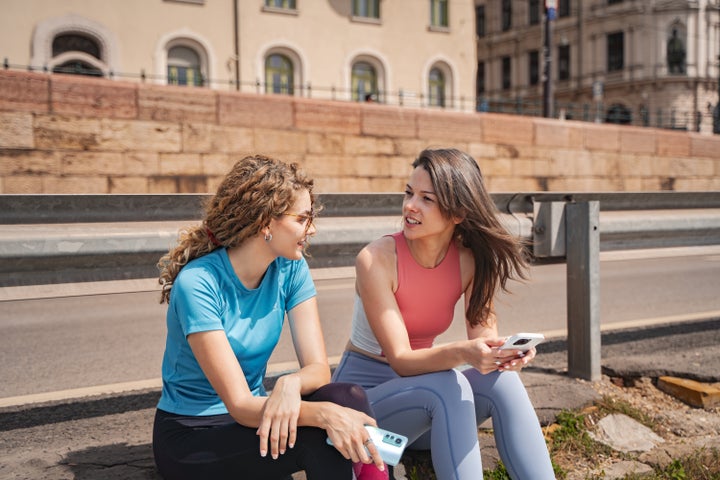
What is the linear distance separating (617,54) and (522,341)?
1786 inches

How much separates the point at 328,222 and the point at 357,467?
4.21 feet

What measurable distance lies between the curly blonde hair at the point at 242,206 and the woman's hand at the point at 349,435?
0.65 m

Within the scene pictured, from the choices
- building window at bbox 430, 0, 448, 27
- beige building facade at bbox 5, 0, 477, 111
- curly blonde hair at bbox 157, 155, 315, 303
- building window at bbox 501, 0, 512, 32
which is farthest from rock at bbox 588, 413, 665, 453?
building window at bbox 501, 0, 512, 32

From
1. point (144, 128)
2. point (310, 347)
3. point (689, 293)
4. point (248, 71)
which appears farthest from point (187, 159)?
point (248, 71)

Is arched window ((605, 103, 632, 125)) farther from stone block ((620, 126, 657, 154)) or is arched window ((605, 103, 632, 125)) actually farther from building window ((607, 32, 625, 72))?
A: stone block ((620, 126, 657, 154))

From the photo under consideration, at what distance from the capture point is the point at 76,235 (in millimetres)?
2557

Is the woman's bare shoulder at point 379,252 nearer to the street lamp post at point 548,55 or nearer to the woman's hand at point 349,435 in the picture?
the woman's hand at point 349,435

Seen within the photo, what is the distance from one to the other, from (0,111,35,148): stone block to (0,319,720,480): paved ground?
27.2ft

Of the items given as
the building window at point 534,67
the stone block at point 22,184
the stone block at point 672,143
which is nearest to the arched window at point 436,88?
the stone block at point 672,143

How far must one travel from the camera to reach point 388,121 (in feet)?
46.6

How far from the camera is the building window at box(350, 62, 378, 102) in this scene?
2558 centimetres

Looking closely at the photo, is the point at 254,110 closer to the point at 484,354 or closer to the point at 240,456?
the point at 484,354

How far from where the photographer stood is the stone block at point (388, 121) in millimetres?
13867

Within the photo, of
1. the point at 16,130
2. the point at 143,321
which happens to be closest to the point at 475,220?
the point at 143,321
